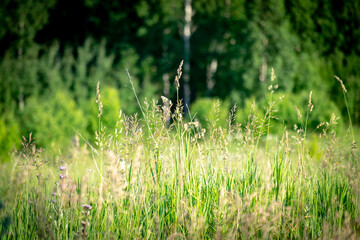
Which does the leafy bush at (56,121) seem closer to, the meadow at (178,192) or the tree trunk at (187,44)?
the meadow at (178,192)

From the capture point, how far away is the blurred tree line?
13844mm

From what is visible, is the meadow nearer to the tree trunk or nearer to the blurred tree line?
the blurred tree line

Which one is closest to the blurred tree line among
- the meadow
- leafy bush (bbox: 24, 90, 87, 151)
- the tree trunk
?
leafy bush (bbox: 24, 90, 87, 151)

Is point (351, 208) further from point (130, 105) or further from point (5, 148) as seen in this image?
point (130, 105)

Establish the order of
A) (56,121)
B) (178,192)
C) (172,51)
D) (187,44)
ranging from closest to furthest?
(178,192), (56,121), (187,44), (172,51)

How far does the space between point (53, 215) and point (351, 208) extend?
2005 millimetres

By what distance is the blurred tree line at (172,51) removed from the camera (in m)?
13.8

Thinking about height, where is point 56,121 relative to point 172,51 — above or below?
below

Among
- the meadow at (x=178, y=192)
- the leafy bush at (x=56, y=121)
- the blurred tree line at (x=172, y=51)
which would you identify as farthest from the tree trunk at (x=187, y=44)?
the meadow at (x=178, y=192)

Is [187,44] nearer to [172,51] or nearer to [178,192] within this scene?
[172,51]

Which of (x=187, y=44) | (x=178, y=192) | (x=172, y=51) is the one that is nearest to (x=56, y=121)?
(x=178, y=192)

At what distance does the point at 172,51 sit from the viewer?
18.1m

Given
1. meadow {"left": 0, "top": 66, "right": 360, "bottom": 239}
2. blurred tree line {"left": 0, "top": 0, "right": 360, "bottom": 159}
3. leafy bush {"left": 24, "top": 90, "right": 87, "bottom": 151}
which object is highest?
blurred tree line {"left": 0, "top": 0, "right": 360, "bottom": 159}

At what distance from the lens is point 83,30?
66.6ft
